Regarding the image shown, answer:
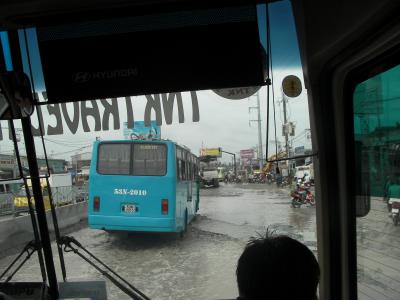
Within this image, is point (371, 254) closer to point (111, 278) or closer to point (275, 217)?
point (111, 278)

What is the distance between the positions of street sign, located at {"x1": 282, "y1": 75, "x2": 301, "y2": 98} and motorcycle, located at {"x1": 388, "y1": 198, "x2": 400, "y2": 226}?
803 mm

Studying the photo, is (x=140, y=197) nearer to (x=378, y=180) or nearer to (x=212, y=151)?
(x=212, y=151)

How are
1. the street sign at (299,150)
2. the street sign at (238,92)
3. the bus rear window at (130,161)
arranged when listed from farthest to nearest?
the bus rear window at (130,161)
the street sign at (299,150)
the street sign at (238,92)

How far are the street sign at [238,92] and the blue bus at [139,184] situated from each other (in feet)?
19.9

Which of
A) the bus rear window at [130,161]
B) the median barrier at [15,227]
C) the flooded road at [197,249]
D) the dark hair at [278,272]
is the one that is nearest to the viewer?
the dark hair at [278,272]

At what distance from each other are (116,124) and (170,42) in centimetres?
65

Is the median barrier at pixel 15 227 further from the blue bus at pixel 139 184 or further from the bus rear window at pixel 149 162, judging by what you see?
the bus rear window at pixel 149 162

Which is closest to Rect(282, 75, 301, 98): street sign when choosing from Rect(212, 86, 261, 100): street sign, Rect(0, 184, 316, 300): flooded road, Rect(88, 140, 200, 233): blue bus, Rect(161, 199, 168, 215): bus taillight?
Rect(212, 86, 261, 100): street sign

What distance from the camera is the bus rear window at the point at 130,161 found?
356 inches

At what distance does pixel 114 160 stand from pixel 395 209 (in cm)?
765

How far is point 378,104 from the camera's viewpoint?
2.26m

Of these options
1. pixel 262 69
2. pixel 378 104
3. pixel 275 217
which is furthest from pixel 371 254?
pixel 275 217

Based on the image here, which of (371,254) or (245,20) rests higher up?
(245,20)

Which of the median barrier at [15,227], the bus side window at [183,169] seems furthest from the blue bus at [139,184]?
the median barrier at [15,227]
